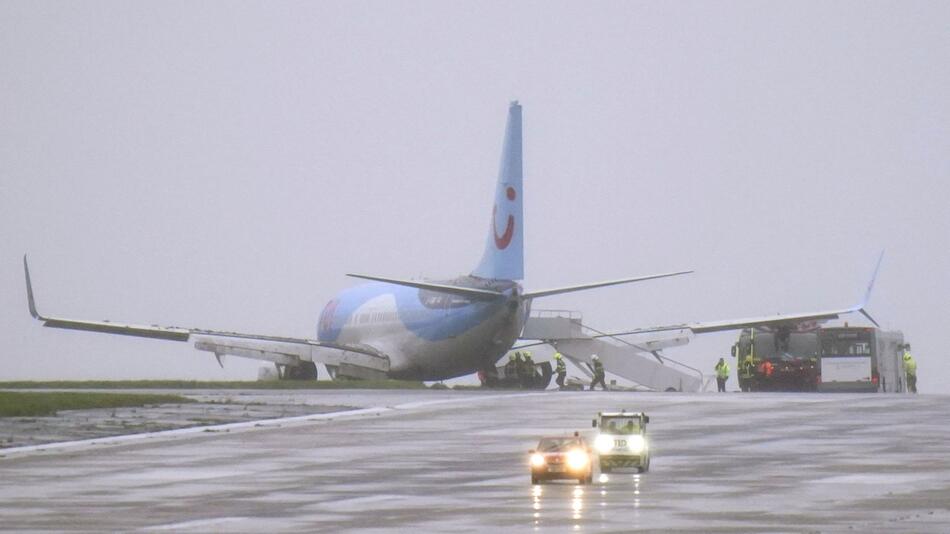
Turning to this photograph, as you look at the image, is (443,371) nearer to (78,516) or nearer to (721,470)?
(721,470)

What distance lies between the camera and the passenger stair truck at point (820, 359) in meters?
88.8

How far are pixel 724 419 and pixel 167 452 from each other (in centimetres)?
1764

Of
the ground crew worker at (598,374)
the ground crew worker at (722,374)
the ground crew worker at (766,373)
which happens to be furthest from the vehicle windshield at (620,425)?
the ground crew worker at (722,374)

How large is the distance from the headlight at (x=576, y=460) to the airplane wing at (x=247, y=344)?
52706 millimetres

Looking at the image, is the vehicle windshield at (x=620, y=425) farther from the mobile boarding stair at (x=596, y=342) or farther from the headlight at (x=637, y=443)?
the mobile boarding stair at (x=596, y=342)

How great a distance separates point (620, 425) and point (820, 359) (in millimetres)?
55613

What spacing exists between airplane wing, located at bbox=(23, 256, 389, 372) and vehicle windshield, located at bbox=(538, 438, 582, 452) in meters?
52.0

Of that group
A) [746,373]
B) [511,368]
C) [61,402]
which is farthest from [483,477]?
[511,368]

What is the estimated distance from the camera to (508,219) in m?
83.7

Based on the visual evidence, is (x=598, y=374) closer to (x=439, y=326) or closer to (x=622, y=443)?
(x=439, y=326)

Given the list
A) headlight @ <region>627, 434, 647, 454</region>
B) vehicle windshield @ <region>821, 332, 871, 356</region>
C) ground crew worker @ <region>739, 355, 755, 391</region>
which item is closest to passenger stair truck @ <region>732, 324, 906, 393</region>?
vehicle windshield @ <region>821, 332, 871, 356</region>

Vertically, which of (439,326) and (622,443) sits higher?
(439,326)

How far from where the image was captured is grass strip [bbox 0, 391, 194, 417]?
180ft

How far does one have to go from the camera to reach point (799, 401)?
198ft
